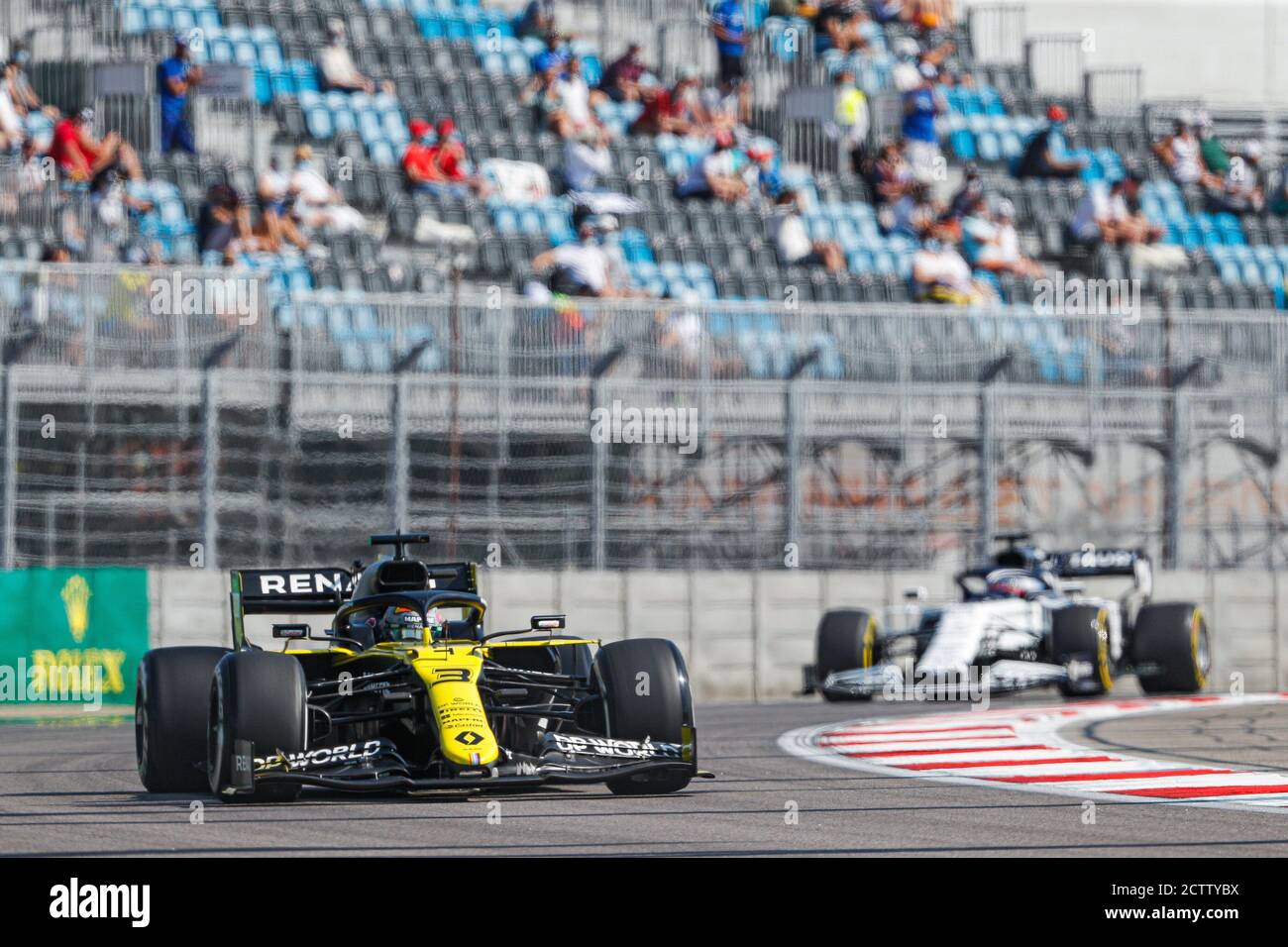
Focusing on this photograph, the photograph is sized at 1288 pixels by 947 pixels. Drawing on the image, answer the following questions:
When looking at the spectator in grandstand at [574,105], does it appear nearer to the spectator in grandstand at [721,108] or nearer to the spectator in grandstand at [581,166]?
the spectator in grandstand at [581,166]

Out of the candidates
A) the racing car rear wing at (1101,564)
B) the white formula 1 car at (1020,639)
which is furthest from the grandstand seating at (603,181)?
the white formula 1 car at (1020,639)

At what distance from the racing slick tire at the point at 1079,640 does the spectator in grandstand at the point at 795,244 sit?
22.1 feet

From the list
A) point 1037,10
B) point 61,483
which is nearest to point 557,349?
point 61,483

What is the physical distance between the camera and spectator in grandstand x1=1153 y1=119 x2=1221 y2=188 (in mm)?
27123

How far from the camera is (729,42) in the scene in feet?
87.9

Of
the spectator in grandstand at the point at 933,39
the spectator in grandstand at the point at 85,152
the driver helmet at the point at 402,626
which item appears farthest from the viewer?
the spectator in grandstand at the point at 933,39

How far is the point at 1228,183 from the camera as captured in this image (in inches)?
1070

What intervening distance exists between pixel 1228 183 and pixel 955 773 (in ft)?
55.8

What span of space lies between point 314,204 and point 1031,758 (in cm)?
1120

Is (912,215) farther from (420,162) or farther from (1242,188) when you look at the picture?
(420,162)

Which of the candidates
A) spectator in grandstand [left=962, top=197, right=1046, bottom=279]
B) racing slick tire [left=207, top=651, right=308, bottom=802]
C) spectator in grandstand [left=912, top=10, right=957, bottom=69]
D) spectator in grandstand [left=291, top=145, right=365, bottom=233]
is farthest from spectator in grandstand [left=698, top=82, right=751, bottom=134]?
racing slick tire [left=207, top=651, right=308, bottom=802]

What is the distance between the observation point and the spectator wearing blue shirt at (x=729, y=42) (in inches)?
1053

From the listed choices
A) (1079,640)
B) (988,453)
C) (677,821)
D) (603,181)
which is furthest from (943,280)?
(677,821)

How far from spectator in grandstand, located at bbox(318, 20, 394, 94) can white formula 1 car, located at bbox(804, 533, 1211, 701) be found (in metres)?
9.15
